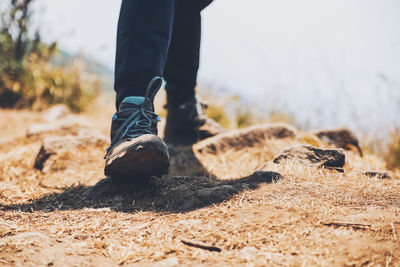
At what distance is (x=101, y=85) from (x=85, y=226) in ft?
18.0

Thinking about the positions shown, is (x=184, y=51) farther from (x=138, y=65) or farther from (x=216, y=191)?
(x=216, y=191)

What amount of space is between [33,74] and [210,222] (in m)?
5.15

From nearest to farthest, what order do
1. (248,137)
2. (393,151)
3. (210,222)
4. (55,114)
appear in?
1. (210,222)
2. (248,137)
3. (393,151)
4. (55,114)

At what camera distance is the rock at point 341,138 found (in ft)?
8.92

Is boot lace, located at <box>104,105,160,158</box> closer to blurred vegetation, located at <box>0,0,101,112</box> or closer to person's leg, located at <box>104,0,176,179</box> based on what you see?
person's leg, located at <box>104,0,176,179</box>

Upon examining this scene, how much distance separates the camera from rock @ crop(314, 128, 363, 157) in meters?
2.72

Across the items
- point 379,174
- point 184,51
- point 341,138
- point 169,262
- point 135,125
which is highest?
point 184,51

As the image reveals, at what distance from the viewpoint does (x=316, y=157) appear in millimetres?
1702

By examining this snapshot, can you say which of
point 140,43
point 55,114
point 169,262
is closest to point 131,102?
point 140,43

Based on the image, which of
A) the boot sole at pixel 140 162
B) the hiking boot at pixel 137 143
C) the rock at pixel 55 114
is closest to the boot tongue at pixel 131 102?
the hiking boot at pixel 137 143

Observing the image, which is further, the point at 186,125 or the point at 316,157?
the point at 186,125

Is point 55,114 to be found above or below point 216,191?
above

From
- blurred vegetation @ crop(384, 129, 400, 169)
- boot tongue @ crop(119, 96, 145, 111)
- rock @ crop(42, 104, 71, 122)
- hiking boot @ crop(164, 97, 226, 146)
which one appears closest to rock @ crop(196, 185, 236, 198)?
boot tongue @ crop(119, 96, 145, 111)

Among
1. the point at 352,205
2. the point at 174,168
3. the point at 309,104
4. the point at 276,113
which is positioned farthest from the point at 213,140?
the point at 309,104
